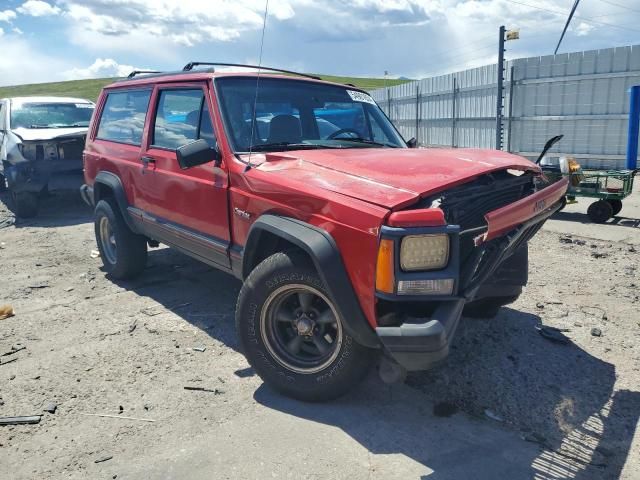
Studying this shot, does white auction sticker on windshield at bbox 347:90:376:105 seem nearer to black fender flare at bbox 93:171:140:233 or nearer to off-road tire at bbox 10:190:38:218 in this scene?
black fender flare at bbox 93:171:140:233

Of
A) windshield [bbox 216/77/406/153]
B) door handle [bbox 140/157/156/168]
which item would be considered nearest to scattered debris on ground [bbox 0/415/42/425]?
windshield [bbox 216/77/406/153]

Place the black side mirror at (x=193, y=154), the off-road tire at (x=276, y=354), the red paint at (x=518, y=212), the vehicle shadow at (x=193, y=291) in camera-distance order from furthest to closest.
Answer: the vehicle shadow at (x=193, y=291), the black side mirror at (x=193, y=154), the off-road tire at (x=276, y=354), the red paint at (x=518, y=212)

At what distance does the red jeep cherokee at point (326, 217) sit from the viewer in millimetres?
2674

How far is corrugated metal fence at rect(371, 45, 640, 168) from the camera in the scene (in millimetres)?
13203

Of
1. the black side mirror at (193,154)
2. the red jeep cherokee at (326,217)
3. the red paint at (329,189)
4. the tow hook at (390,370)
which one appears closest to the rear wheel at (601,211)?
the red jeep cherokee at (326,217)

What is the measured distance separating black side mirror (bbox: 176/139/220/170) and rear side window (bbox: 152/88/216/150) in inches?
13.4

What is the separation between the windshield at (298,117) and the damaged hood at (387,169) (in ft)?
0.85

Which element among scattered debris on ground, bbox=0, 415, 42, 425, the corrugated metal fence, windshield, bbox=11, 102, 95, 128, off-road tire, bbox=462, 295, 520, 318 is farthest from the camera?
the corrugated metal fence

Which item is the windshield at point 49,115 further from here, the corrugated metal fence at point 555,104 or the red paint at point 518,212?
the corrugated metal fence at point 555,104

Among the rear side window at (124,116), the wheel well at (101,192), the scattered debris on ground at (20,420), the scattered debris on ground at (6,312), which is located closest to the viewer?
the scattered debris on ground at (20,420)

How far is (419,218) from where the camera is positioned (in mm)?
2588

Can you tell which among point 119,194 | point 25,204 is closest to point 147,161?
point 119,194

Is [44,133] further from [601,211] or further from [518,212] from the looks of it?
[601,211]

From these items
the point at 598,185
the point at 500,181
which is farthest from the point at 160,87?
the point at 598,185
